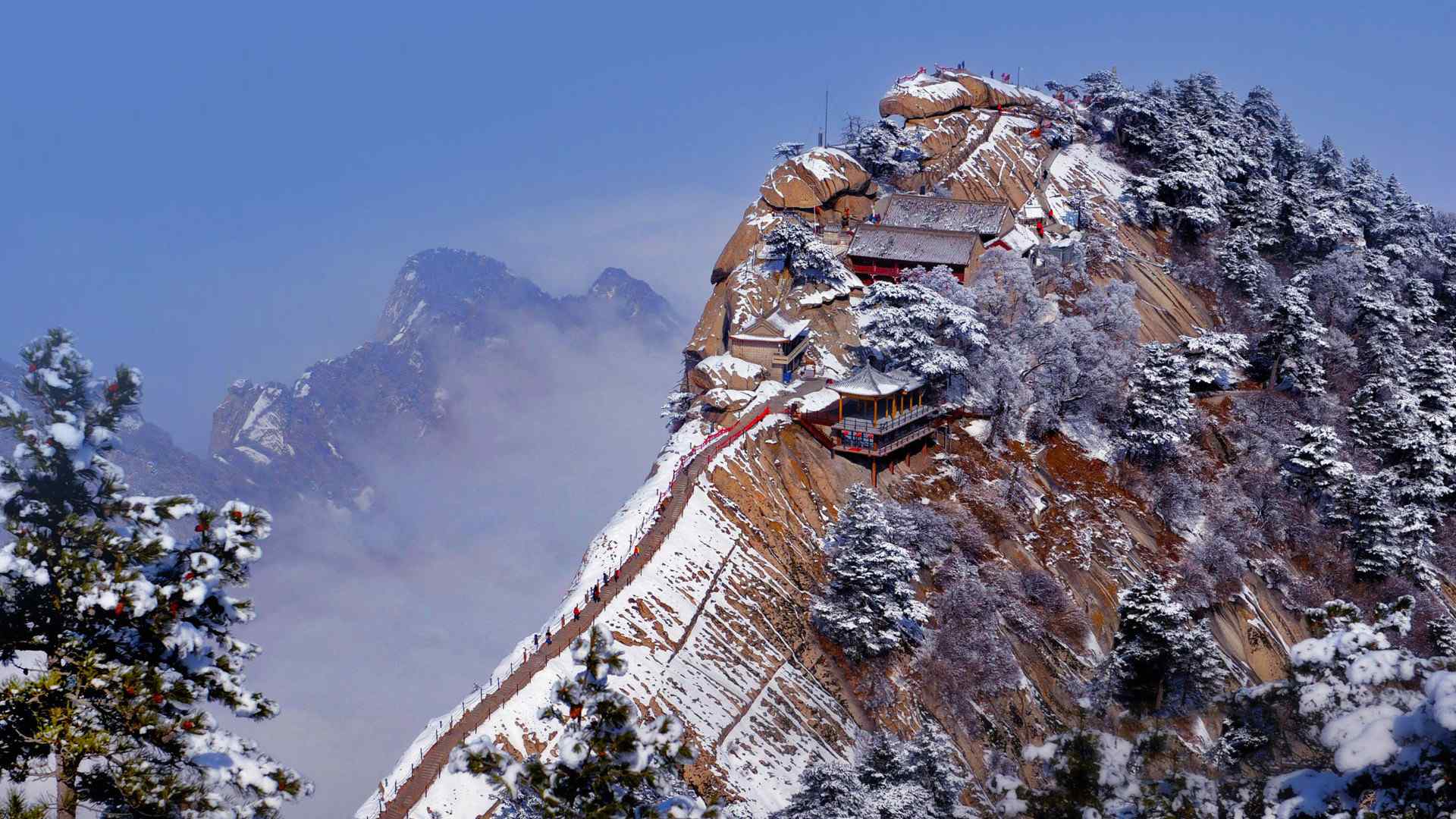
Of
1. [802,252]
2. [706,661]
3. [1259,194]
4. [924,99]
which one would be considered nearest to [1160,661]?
[706,661]

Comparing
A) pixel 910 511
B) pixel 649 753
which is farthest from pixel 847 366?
pixel 649 753

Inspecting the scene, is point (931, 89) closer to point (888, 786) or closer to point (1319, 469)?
point (1319, 469)

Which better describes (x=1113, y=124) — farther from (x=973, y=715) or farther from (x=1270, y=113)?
(x=973, y=715)

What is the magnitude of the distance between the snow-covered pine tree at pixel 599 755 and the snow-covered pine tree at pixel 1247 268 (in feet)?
245

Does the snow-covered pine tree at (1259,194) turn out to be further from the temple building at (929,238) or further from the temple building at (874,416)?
the temple building at (874,416)

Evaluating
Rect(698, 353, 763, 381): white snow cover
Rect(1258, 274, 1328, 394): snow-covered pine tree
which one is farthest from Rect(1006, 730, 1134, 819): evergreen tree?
Rect(1258, 274, 1328, 394): snow-covered pine tree

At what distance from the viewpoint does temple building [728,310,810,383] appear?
62250 mm

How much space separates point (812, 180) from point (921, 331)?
27.9 m

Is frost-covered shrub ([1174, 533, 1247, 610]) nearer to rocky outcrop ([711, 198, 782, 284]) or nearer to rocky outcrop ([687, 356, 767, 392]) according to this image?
rocky outcrop ([687, 356, 767, 392])

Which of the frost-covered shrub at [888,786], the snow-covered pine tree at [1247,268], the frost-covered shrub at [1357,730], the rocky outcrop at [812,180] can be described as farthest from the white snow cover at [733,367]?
the snow-covered pine tree at [1247,268]

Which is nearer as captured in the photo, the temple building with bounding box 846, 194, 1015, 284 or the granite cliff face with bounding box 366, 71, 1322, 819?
the granite cliff face with bounding box 366, 71, 1322, 819

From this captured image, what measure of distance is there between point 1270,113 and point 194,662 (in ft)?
398

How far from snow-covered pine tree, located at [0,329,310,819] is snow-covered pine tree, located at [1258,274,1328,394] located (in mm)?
68907

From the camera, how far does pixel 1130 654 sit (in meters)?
47.8
